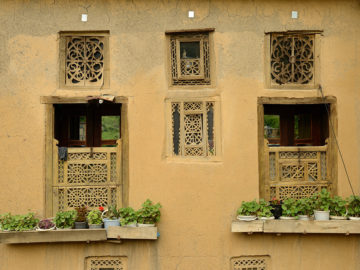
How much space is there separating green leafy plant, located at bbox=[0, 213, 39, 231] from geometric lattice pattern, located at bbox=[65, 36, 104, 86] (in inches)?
86.9

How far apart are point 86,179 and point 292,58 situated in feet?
12.8

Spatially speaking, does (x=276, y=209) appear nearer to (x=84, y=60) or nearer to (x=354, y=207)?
(x=354, y=207)

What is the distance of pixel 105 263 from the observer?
6262mm

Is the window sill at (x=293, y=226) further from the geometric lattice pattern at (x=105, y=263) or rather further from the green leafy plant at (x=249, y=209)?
the geometric lattice pattern at (x=105, y=263)

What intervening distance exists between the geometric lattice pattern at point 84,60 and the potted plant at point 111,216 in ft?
6.73

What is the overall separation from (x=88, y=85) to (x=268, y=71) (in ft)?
9.68

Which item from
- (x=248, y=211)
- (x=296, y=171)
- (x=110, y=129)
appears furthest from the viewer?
(x=110, y=129)

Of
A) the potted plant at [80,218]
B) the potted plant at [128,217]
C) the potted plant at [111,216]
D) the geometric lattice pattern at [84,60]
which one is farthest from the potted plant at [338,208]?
the geometric lattice pattern at [84,60]

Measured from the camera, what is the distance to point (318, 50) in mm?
6453

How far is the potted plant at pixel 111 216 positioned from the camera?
237 inches

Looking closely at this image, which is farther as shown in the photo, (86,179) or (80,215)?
(86,179)

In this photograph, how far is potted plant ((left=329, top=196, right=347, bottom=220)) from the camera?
19.9 feet

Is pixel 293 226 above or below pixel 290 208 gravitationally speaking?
below

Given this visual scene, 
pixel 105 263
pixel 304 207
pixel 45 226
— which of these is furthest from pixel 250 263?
pixel 45 226
